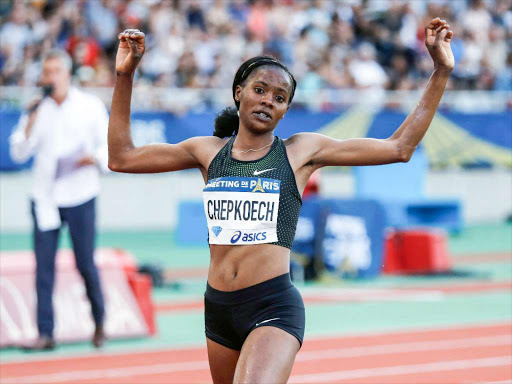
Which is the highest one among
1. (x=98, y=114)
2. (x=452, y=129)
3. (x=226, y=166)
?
(x=226, y=166)

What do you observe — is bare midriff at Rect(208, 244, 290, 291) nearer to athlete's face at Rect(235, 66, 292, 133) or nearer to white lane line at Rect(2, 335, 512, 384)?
athlete's face at Rect(235, 66, 292, 133)

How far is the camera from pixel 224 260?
4391 millimetres

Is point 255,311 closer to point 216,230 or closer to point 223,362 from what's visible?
point 223,362

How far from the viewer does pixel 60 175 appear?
807 centimetres

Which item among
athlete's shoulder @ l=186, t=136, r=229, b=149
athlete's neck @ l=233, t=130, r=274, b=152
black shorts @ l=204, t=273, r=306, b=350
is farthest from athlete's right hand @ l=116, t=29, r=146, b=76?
black shorts @ l=204, t=273, r=306, b=350

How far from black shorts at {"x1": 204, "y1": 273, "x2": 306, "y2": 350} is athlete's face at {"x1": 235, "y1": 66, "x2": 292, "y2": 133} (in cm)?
67

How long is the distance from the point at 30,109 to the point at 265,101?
4281 mm

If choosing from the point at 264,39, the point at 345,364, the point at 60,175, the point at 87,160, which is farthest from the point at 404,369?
the point at 264,39

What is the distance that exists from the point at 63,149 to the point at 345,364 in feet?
9.16

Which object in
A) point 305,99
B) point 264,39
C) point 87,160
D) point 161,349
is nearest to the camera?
point 87,160

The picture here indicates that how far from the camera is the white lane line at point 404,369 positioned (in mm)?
7195

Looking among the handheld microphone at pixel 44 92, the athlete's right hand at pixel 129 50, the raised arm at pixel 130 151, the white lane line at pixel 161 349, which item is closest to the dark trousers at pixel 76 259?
the white lane line at pixel 161 349

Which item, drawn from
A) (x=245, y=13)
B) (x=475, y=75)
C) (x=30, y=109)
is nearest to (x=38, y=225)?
(x=30, y=109)

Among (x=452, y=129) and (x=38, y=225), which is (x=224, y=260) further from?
(x=452, y=129)
